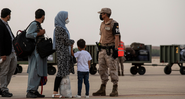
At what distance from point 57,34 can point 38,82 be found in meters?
1.16

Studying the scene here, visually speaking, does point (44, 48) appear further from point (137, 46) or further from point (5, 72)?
point (137, 46)

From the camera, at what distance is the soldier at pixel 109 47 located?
7902 millimetres

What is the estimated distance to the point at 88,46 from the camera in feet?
62.7

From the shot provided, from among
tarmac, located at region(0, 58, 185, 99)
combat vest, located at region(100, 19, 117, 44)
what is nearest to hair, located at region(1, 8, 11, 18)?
tarmac, located at region(0, 58, 185, 99)

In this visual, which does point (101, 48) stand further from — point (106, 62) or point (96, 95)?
point (96, 95)

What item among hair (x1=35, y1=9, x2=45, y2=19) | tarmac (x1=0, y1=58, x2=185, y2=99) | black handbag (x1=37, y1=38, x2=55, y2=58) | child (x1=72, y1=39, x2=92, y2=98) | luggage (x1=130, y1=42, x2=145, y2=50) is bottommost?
tarmac (x1=0, y1=58, x2=185, y2=99)

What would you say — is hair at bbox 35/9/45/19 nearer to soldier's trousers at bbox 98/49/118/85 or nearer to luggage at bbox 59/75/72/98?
luggage at bbox 59/75/72/98

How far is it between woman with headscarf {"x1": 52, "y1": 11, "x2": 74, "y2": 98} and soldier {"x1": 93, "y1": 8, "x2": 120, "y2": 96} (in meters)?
1.06

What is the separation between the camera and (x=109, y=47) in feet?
26.2

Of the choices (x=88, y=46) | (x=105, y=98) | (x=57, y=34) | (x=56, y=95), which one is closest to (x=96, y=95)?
(x=105, y=98)

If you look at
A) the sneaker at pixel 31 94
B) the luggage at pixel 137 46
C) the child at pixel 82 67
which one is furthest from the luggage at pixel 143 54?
the sneaker at pixel 31 94

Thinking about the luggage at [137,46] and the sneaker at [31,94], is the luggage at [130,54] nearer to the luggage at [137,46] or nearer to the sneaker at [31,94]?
the luggage at [137,46]

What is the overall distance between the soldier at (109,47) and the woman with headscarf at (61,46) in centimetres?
106

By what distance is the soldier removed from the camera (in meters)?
7.90
